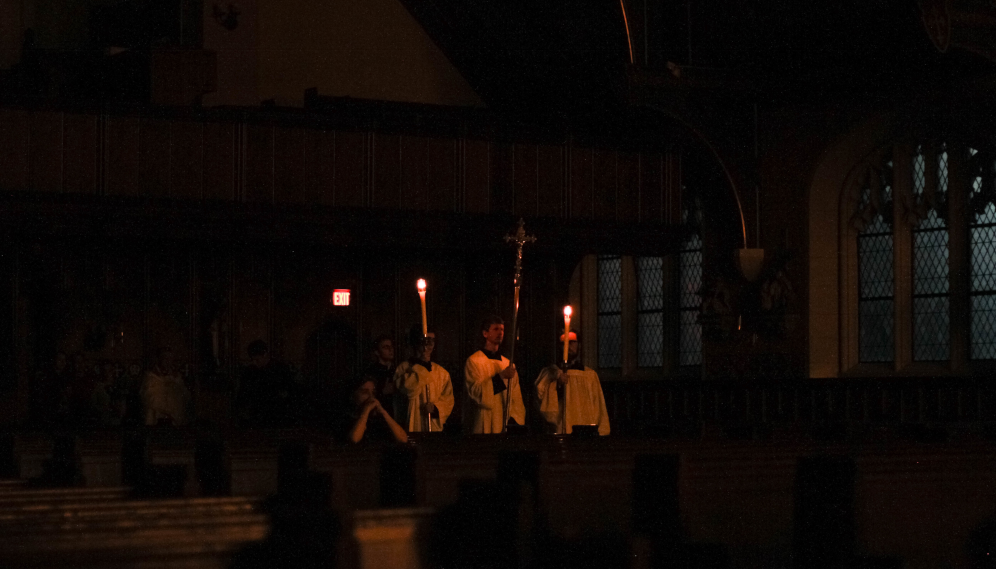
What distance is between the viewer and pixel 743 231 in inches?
615

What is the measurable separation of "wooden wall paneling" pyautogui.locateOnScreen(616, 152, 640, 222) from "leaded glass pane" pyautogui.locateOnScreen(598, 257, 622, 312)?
3.07 m

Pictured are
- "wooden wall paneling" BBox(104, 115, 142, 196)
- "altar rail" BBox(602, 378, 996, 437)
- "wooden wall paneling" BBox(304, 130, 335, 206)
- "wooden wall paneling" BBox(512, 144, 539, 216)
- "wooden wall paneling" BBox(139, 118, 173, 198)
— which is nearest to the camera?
"wooden wall paneling" BBox(104, 115, 142, 196)

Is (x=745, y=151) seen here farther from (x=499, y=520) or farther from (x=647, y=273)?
(x=499, y=520)

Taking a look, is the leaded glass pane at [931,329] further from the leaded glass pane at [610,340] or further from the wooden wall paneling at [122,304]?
the wooden wall paneling at [122,304]

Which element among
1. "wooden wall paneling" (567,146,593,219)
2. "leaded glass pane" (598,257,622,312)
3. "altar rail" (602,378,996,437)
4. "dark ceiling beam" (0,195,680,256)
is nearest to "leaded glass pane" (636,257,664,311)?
"leaded glass pane" (598,257,622,312)

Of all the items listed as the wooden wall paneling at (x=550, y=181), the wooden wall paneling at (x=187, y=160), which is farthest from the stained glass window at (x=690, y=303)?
the wooden wall paneling at (x=187, y=160)

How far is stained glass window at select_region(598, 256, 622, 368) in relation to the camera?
60.6ft

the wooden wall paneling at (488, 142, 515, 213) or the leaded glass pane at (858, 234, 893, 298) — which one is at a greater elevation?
the wooden wall paneling at (488, 142, 515, 213)

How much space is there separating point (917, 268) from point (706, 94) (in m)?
2.83

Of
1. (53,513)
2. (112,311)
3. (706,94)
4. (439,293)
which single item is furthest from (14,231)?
(53,513)

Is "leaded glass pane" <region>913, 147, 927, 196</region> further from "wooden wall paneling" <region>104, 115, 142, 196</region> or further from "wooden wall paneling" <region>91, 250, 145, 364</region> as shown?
"wooden wall paneling" <region>91, 250, 145, 364</region>

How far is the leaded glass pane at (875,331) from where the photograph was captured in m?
15.4

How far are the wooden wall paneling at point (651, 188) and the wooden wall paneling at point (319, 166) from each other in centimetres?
331

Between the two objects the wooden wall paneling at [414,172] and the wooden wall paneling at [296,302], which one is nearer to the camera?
the wooden wall paneling at [414,172]
